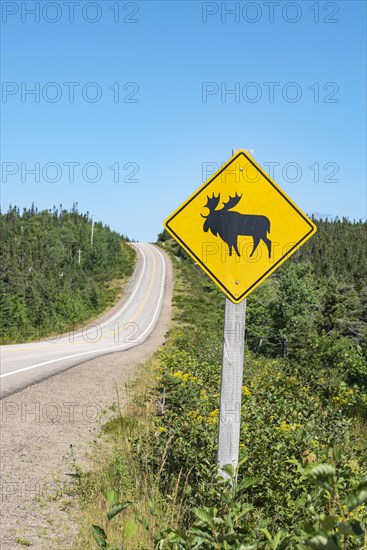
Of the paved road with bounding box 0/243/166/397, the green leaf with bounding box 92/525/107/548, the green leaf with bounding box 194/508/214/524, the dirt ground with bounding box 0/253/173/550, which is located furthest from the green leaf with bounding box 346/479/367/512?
the paved road with bounding box 0/243/166/397

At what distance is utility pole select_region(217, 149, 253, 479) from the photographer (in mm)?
3609

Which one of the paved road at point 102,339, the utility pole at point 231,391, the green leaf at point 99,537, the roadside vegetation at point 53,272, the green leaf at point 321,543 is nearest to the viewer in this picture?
the green leaf at point 321,543

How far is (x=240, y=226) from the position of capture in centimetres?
365

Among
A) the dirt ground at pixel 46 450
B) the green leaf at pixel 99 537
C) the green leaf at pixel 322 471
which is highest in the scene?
the green leaf at pixel 322 471

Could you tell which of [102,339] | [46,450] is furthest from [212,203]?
[102,339]

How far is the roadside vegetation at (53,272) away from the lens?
50719 millimetres

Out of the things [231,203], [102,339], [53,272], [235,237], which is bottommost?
[102,339]

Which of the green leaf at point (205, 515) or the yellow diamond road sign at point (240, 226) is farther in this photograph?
the yellow diamond road sign at point (240, 226)

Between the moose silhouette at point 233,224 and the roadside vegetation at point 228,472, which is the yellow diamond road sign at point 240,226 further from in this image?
the roadside vegetation at point 228,472

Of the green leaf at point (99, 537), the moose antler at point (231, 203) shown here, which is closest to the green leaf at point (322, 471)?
the green leaf at point (99, 537)

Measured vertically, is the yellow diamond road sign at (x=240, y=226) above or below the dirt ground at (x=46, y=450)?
above

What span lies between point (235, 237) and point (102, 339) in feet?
86.8

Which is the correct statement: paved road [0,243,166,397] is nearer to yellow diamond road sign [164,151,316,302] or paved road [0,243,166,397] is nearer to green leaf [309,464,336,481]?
yellow diamond road sign [164,151,316,302]

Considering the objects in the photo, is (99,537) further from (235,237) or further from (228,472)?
(235,237)
